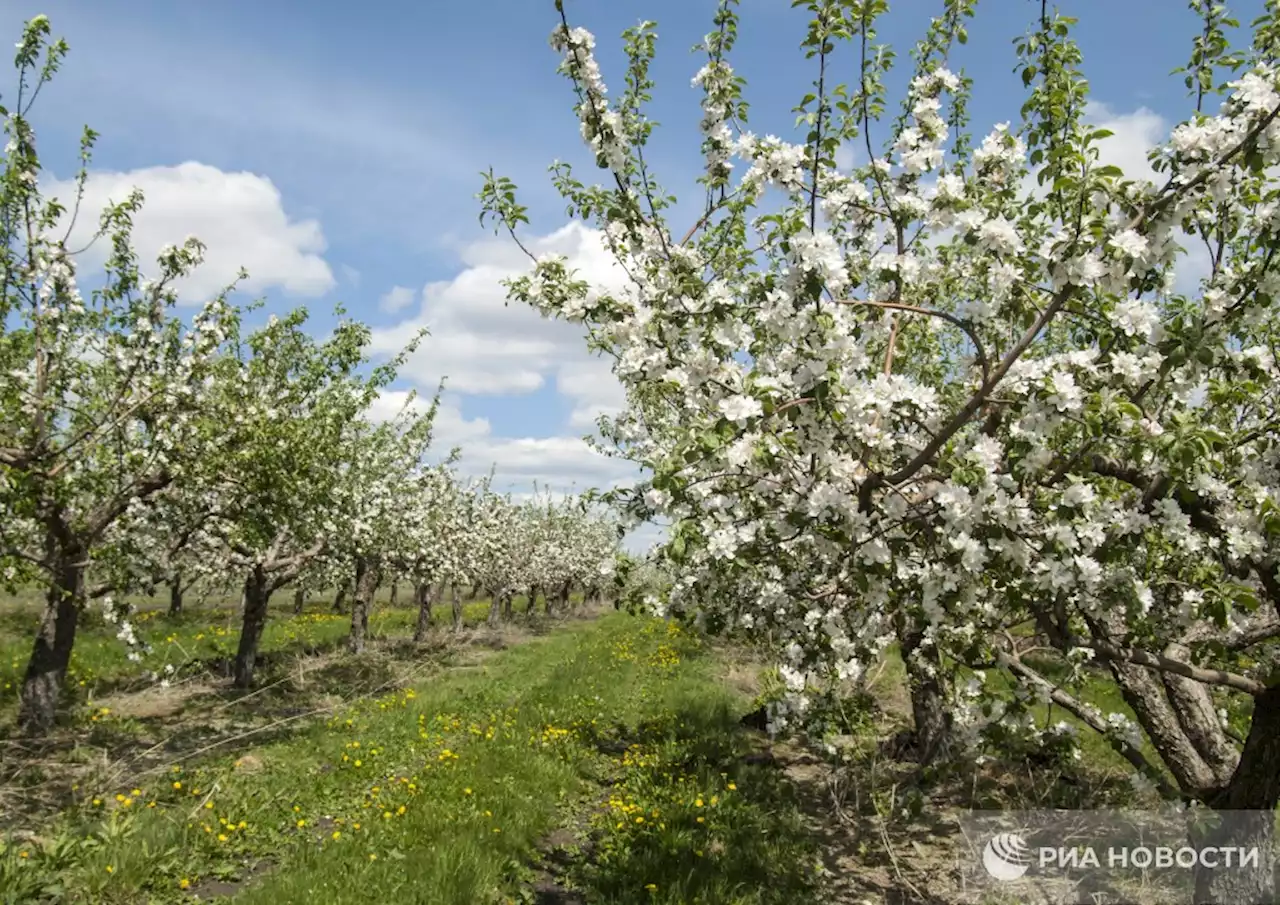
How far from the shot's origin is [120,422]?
29.3 feet

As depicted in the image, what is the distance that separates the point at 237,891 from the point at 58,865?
56.7 inches

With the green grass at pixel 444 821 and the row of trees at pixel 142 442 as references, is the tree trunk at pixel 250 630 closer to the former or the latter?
the row of trees at pixel 142 442

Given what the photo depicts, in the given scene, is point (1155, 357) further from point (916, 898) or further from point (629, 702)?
point (629, 702)

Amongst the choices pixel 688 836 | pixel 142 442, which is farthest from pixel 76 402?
pixel 688 836

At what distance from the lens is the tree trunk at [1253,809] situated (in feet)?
18.5

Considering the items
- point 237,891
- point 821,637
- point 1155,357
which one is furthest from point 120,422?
point 1155,357

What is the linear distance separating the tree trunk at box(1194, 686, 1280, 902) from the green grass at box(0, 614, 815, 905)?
3.51 metres

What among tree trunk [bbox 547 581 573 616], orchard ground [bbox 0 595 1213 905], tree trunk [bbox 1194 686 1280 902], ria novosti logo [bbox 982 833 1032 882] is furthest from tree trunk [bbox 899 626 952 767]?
tree trunk [bbox 547 581 573 616]

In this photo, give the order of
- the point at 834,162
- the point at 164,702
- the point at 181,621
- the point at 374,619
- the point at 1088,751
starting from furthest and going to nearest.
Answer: the point at 374,619 → the point at 181,621 → the point at 164,702 → the point at 1088,751 → the point at 834,162

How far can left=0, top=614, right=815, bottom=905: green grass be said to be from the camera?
6723mm

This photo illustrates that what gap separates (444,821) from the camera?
8.10 m

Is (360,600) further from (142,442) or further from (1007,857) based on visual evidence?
(1007,857)

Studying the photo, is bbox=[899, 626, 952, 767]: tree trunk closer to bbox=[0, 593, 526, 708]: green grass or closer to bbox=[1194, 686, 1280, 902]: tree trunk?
bbox=[1194, 686, 1280, 902]: tree trunk

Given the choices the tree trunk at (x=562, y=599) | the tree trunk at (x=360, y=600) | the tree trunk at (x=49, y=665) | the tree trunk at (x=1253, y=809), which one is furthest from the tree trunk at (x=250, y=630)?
the tree trunk at (x=562, y=599)
